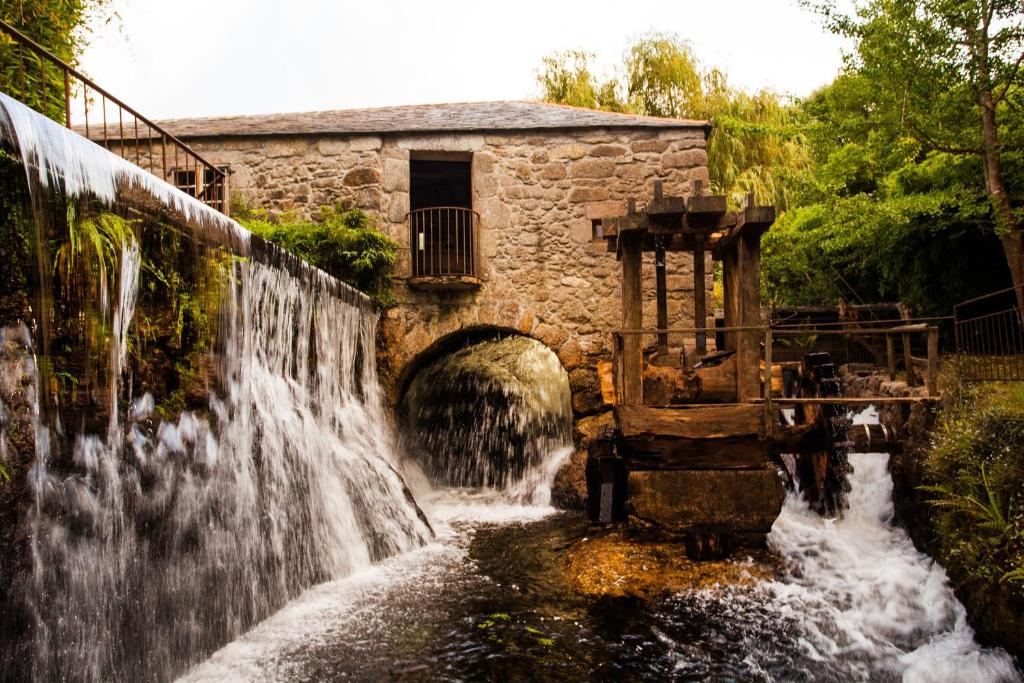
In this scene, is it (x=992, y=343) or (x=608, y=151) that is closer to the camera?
(x=992, y=343)

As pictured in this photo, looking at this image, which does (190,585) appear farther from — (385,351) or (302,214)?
(302,214)

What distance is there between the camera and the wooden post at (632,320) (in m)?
6.16

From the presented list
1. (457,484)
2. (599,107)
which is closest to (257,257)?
(457,484)

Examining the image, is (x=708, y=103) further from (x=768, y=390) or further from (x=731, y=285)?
(x=768, y=390)

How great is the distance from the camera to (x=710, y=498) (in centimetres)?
583

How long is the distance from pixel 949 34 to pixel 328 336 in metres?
8.44

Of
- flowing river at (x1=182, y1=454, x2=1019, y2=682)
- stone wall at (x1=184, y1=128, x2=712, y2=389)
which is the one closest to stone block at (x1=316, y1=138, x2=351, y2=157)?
stone wall at (x1=184, y1=128, x2=712, y2=389)

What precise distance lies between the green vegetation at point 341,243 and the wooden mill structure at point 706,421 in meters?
3.55

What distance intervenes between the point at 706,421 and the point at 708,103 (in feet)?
35.6

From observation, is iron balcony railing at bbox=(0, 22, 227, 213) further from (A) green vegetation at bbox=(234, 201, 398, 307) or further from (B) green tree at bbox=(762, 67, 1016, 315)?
(B) green tree at bbox=(762, 67, 1016, 315)

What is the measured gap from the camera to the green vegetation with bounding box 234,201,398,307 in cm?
883

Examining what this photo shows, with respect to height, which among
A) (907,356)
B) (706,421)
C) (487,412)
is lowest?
(487,412)

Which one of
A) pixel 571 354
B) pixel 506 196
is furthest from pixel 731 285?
pixel 506 196

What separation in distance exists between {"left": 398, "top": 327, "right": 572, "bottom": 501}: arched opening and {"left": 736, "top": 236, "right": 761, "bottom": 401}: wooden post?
172 inches
